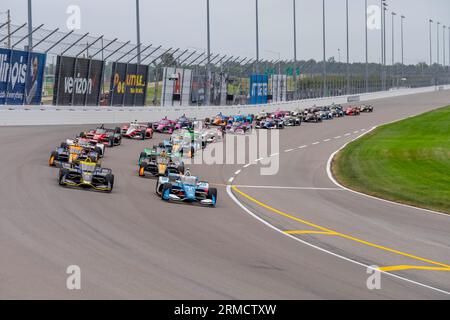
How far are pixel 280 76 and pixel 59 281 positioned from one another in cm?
6594

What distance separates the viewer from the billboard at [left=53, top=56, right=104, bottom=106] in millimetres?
40969

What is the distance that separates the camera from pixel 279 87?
75312 mm

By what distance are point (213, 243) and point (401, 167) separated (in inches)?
679

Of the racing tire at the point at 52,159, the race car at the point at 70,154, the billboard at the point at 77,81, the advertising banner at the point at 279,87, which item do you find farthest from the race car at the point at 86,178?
the advertising banner at the point at 279,87

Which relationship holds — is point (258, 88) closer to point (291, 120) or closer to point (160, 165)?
point (291, 120)

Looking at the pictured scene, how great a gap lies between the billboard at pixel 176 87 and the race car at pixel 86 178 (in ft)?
106

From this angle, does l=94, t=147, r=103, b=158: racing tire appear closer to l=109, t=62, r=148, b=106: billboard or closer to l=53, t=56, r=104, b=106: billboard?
l=53, t=56, r=104, b=106: billboard

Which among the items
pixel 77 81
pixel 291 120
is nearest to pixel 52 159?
pixel 77 81

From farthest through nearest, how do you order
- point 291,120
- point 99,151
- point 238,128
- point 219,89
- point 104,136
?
point 219,89, point 291,120, point 238,128, point 104,136, point 99,151

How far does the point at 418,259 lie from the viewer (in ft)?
46.2

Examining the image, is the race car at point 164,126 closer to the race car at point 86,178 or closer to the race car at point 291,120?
the race car at point 291,120

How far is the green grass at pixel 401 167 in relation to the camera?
22.8 metres
